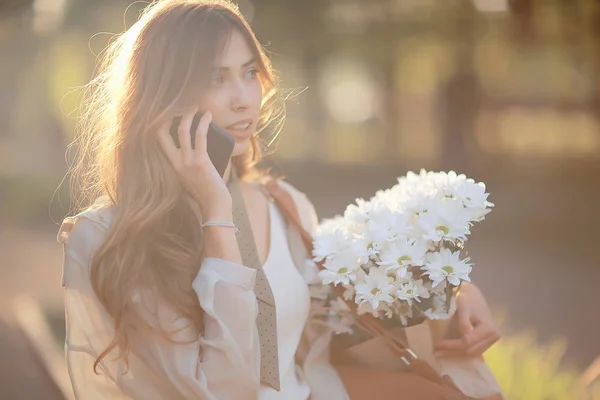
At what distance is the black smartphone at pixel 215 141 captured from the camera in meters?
2.07

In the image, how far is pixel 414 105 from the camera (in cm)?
1093

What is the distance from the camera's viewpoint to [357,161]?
11508 mm

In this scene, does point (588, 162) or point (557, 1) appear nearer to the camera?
point (557, 1)

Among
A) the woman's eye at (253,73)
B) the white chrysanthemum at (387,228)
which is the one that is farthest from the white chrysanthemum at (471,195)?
the woman's eye at (253,73)

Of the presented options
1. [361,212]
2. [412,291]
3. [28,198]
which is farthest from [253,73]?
[28,198]

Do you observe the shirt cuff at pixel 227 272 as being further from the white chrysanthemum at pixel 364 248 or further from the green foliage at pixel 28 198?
the green foliage at pixel 28 198

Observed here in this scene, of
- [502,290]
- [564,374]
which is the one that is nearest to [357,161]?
[502,290]

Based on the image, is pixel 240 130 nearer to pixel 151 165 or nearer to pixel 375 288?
pixel 151 165

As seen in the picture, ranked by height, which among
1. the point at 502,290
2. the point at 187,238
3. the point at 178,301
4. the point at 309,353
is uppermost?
the point at 187,238

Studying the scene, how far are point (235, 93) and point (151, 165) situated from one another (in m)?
0.31

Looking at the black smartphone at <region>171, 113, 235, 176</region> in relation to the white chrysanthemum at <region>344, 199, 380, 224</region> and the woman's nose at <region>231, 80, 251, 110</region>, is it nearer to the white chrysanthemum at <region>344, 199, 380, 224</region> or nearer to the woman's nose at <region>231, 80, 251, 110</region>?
the woman's nose at <region>231, 80, 251, 110</region>

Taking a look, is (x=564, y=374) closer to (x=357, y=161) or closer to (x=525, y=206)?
(x=525, y=206)

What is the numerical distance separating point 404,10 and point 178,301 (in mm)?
8522

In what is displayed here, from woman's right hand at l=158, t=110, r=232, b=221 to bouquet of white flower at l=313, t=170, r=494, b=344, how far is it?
0.39 meters
